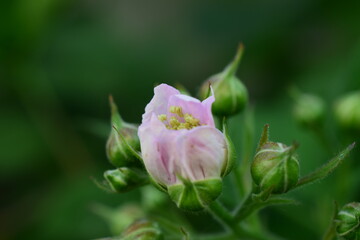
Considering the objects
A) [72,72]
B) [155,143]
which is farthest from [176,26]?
[155,143]

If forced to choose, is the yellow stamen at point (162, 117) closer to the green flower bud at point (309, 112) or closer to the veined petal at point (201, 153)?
the veined petal at point (201, 153)

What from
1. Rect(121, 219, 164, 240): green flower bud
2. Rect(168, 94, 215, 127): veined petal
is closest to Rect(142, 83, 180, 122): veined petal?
Rect(168, 94, 215, 127): veined petal


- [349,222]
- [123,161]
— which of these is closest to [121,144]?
[123,161]

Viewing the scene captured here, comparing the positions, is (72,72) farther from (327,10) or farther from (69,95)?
(327,10)

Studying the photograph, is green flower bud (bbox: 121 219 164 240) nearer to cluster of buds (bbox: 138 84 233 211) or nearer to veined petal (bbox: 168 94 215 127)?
cluster of buds (bbox: 138 84 233 211)

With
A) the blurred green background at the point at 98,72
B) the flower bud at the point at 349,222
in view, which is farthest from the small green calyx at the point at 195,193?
the blurred green background at the point at 98,72

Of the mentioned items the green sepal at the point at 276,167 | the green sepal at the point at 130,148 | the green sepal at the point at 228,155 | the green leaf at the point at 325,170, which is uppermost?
the green sepal at the point at 130,148
